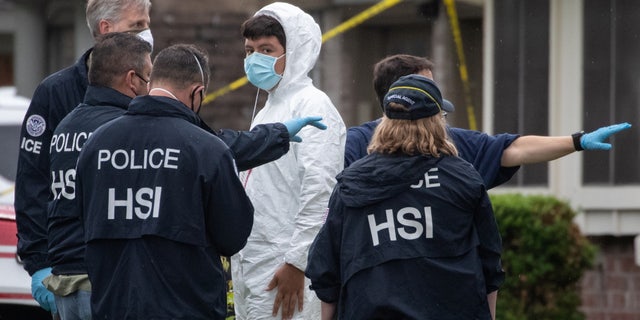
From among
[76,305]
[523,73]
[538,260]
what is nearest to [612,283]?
[538,260]

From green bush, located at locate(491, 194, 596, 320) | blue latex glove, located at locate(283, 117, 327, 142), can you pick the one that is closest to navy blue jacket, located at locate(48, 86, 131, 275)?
blue latex glove, located at locate(283, 117, 327, 142)

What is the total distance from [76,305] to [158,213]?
775mm

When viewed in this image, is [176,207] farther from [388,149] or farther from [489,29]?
[489,29]

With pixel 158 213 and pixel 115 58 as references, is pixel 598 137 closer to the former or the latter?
pixel 158 213

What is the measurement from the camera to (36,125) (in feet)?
18.6

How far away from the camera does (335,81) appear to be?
13211mm

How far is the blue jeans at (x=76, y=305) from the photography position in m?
5.16

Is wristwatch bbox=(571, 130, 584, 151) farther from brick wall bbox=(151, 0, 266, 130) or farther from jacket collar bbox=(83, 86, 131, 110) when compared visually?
brick wall bbox=(151, 0, 266, 130)

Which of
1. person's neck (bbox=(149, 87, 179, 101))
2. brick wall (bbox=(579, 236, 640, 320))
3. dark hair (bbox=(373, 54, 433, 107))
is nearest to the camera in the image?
person's neck (bbox=(149, 87, 179, 101))

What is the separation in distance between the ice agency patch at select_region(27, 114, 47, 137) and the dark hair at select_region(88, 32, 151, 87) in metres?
0.51

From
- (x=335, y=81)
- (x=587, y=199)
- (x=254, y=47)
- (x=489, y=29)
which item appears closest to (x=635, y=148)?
(x=587, y=199)

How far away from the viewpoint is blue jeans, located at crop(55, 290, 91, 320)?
203 inches

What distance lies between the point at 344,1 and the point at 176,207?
8.47 meters

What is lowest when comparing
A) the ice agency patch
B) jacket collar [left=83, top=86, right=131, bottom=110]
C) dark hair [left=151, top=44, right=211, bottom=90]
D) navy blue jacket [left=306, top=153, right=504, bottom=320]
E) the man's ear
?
navy blue jacket [left=306, top=153, right=504, bottom=320]
